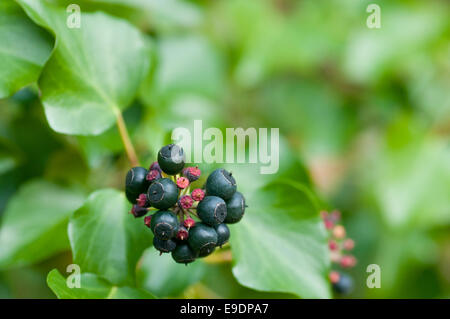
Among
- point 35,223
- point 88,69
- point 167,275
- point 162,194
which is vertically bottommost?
point 167,275

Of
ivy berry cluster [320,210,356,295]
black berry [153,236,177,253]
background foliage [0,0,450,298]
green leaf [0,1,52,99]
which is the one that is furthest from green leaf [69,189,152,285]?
ivy berry cluster [320,210,356,295]

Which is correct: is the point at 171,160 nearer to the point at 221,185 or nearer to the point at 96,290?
the point at 221,185

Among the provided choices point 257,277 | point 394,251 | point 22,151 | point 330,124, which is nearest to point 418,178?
point 394,251

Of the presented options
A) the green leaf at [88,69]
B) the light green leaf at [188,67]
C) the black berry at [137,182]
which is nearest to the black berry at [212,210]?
the black berry at [137,182]

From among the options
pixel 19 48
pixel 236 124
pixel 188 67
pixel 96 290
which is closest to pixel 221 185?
pixel 96 290

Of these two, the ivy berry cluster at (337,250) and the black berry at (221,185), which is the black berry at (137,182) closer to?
the black berry at (221,185)
